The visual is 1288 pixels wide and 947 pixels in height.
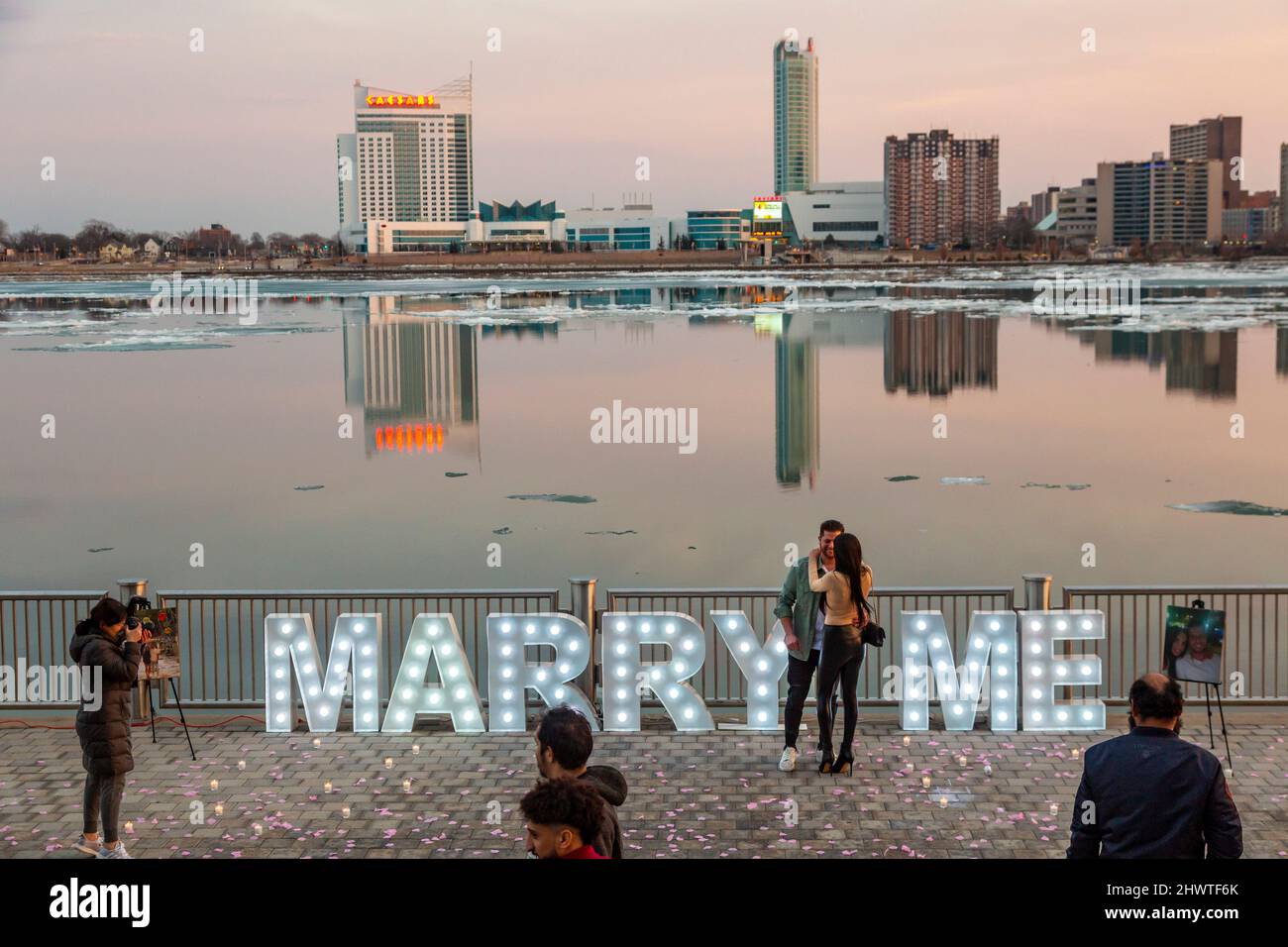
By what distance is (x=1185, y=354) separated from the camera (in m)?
61.7

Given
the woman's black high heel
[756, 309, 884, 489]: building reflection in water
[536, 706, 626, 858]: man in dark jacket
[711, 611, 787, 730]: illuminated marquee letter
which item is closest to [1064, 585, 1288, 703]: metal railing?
the woman's black high heel

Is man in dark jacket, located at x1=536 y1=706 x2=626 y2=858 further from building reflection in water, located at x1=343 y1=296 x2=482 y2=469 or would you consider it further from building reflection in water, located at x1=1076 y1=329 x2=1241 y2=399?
building reflection in water, located at x1=1076 y1=329 x2=1241 y2=399

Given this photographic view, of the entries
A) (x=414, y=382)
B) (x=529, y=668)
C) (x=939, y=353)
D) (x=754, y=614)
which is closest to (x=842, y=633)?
(x=529, y=668)

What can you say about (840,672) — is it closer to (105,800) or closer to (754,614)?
(754,614)

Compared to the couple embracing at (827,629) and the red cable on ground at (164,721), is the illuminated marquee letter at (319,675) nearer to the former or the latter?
the red cable on ground at (164,721)

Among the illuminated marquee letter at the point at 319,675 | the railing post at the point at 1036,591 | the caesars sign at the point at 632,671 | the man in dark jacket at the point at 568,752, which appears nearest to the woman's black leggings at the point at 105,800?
the caesars sign at the point at 632,671

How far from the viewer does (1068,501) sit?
29672 millimetres

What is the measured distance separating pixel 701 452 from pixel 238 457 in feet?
43.1

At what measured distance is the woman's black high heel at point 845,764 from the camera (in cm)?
1166

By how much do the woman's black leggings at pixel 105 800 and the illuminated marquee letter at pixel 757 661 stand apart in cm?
539

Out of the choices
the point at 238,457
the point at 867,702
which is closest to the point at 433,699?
the point at 867,702

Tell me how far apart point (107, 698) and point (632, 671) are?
4836mm

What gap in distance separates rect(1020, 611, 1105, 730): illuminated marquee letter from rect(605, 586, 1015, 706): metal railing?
1.40 feet
